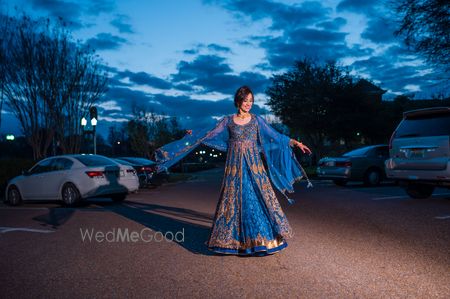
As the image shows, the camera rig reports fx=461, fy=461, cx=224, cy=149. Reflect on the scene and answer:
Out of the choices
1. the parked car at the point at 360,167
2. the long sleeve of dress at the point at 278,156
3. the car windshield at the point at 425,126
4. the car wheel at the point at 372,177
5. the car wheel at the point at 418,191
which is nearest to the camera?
the long sleeve of dress at the point at 278,156

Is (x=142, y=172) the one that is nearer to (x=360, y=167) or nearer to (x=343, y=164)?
(x=343, y=164)

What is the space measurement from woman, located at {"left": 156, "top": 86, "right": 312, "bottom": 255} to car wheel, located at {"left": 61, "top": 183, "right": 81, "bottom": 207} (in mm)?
6627

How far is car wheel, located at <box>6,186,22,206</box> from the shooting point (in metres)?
13.8

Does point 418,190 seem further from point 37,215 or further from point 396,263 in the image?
point 37,215

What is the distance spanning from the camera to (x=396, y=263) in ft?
17.3

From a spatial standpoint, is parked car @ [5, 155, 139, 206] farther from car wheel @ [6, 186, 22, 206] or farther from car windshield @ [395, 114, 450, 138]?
car windshield @ [395, 114, 450, 138]

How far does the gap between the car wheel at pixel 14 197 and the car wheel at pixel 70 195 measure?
2.08m

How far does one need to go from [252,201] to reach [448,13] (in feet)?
51.8

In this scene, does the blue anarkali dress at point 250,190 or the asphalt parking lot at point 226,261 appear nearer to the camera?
the asphalt parking lot at point 226,261

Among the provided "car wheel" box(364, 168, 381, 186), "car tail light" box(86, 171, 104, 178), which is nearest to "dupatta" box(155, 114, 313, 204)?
"car tail light" box(86, 171, 104, 178)

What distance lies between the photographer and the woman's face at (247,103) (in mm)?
6043

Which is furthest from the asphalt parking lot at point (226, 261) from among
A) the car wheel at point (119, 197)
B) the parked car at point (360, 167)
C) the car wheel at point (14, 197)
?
the parked car at point (360, 167)

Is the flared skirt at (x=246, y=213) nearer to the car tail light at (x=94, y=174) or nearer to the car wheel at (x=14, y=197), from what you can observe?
the car tail light at (x=94, y=174)

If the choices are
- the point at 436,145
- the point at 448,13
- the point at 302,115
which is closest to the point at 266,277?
the point at 436,145
